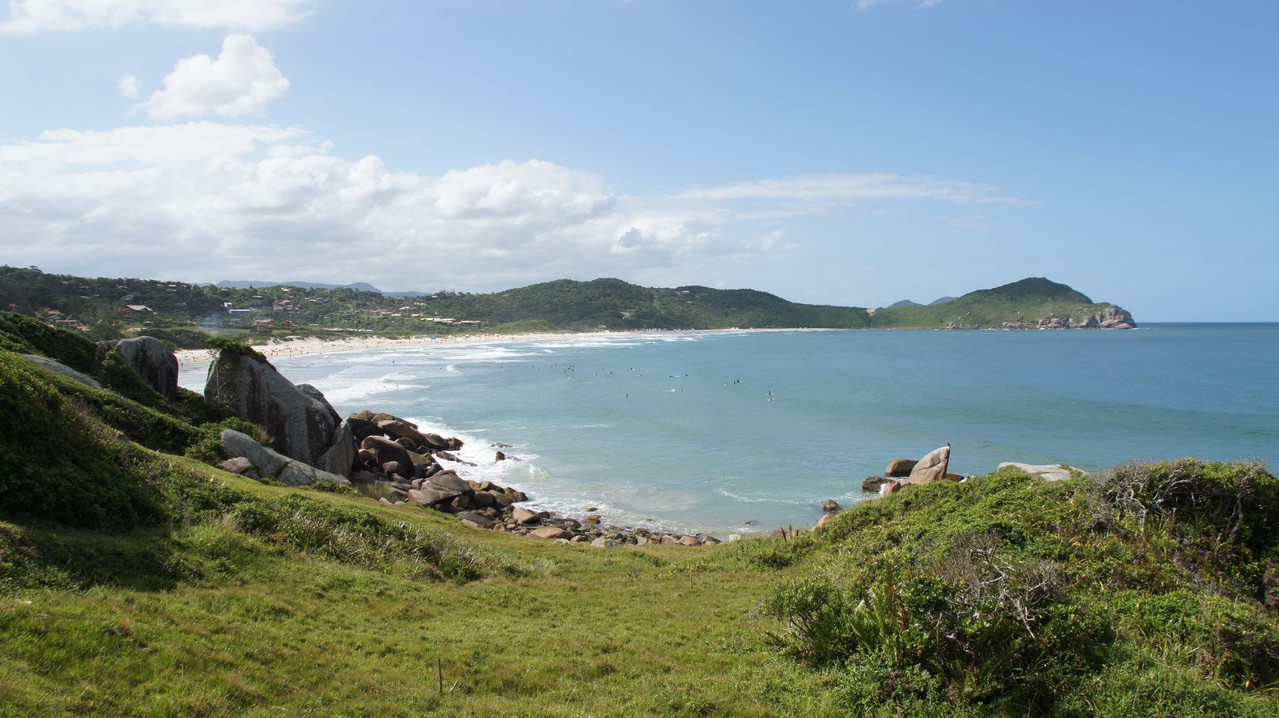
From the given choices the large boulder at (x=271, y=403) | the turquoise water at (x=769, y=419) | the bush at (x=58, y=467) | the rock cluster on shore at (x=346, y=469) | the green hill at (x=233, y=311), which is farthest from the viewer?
the green hill at (x=233, y=311)

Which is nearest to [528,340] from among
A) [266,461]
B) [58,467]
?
[266,461]

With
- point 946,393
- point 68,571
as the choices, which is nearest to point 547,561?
point 68,571

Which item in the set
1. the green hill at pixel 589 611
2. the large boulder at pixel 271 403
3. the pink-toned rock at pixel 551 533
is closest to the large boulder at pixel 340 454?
the large boulder at pixel 271 403

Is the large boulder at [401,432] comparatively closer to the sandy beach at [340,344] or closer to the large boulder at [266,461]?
the large boulder at [266,461]

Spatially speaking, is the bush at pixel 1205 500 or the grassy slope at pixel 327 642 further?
the bush at pixel 1205 500

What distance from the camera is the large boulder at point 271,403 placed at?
994 inches

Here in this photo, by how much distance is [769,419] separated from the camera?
→ 164ft

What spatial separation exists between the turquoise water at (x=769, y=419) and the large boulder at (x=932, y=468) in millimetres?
2756

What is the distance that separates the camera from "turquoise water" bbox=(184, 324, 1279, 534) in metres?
32.2

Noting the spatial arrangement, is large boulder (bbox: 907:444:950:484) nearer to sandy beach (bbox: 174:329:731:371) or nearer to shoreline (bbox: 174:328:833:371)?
shoreline (bbox: 174:328:833:371)

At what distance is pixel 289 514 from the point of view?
46.8ft

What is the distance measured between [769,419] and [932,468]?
2167cm

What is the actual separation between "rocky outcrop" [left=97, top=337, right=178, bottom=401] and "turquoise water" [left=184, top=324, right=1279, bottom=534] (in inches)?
545

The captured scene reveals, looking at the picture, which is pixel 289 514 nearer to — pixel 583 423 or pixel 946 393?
pixel 583 423
